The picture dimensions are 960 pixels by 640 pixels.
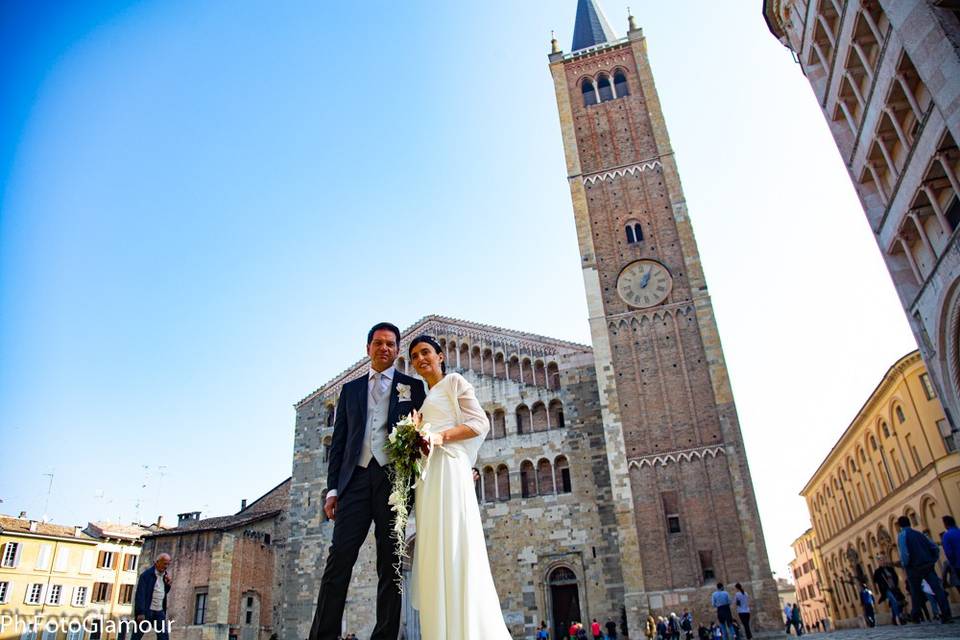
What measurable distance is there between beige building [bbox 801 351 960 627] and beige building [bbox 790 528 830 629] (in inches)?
359

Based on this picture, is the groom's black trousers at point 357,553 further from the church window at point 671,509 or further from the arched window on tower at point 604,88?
the arched window on tower at point 604,88

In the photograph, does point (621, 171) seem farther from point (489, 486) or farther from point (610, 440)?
point (489, 486)

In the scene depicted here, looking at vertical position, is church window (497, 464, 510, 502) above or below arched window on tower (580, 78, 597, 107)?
below

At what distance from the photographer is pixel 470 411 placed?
506 cm

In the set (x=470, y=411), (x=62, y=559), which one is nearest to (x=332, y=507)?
(x=470, y=411)

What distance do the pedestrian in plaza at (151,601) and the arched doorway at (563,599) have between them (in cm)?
1660

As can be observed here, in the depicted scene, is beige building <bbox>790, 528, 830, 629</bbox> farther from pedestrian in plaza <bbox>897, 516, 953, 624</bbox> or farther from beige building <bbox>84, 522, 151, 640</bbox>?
beige building <bbox>84, 522, 151, 640</bbox>

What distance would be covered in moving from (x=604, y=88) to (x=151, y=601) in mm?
29543

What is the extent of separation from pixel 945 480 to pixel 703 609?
12.8 meters

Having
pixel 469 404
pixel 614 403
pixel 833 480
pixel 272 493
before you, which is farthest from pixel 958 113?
pixel 833 480

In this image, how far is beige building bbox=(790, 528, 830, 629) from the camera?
5922 centimetres

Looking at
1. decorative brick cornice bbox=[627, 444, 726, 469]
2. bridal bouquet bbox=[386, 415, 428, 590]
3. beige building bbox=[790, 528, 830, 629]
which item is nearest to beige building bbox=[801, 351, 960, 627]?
decorative brick cornice bbox=[627, 444, 726, 469]

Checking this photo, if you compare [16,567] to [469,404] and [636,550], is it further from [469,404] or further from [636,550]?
[469,404]

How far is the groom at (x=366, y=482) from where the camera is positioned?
466 cm
